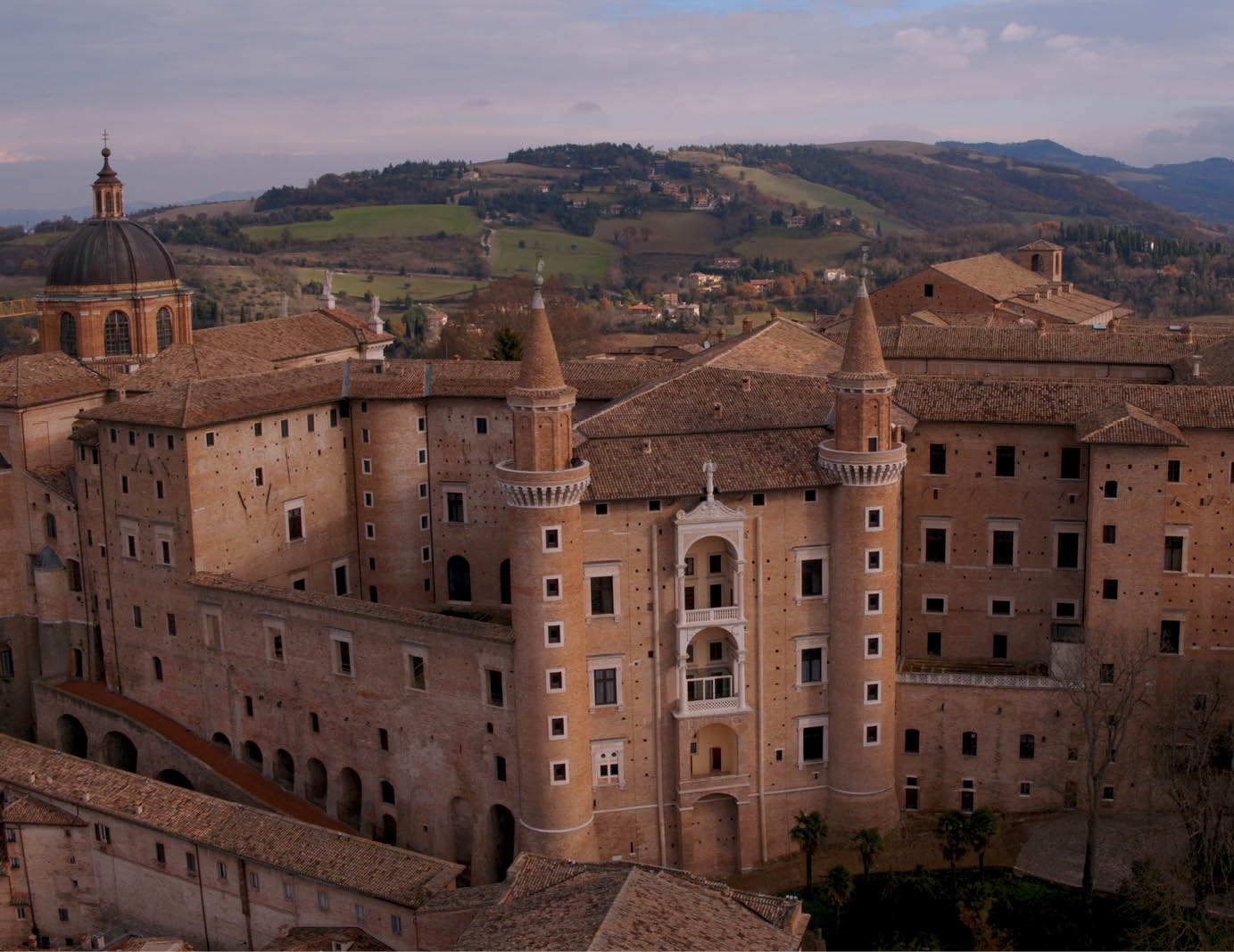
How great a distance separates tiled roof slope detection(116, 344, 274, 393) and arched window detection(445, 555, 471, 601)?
30.0 feet

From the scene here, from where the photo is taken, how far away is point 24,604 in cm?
4741

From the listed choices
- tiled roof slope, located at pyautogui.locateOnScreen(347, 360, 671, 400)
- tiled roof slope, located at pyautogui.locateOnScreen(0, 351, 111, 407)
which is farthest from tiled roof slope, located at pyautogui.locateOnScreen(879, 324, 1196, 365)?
tiled roof slope, located at pyautogui.locateOnScreen(0, 351, 111, 407)

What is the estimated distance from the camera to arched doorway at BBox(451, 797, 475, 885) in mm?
38656

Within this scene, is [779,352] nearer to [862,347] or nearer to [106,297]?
[862,347]

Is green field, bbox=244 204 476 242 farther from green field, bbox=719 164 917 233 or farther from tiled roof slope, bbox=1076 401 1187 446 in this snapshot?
tiled roof slope, bbox=1076 401 1187 446

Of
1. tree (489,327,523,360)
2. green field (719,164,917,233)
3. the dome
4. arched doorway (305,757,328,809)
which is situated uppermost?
green field (719,164,917,233)

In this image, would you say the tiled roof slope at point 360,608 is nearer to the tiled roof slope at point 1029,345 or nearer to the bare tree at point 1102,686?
the bare tree at point 1102,686

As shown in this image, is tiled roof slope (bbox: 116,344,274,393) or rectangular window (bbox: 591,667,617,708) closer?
rectangular window (bbox: 591,667,617,708)

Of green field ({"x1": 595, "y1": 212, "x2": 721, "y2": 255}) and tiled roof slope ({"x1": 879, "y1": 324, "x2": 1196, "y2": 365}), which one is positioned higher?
green field ({"x1": 595, "y1": 212, "x2": 721, "y2": 255})

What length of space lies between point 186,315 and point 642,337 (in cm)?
4054

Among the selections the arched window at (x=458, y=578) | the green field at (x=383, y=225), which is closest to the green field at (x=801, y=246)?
the green field at (x=383, y=225)

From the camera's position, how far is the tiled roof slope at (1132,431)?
36875 mm

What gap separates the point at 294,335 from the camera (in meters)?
53.9

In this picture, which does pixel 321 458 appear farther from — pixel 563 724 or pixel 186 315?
pixel 563 724
